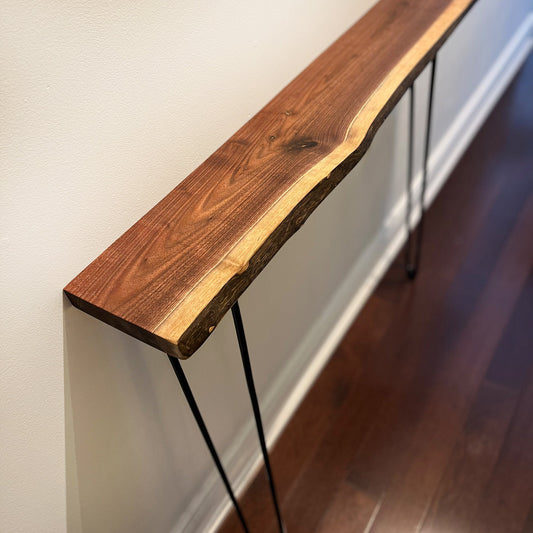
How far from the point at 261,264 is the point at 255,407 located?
32cm

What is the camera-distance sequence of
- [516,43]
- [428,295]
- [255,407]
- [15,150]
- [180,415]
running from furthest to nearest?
[516,43], [428,295], [180,415], [255,407], [15,150]

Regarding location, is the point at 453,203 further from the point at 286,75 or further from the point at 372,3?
the point at 286,75

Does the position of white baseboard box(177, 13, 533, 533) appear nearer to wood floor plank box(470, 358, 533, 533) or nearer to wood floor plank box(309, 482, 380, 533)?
wood floor plank box(309, 482, 380, 533)

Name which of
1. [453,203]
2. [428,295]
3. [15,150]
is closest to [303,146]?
[15,150]

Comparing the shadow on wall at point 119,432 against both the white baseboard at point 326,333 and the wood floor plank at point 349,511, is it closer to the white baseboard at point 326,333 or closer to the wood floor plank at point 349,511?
the white baseboard at point 326,333

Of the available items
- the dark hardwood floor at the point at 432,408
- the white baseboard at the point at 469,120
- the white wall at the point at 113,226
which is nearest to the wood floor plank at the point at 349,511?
the dark hardwood floor at the point at 432,408

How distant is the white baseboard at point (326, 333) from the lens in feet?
4.37

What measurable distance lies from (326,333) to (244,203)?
35.6 inches

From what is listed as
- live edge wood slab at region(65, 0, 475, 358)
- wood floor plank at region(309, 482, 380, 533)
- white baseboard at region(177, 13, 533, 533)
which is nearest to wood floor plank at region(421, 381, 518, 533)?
wood floor plank at region(309, 482, 380, 533)

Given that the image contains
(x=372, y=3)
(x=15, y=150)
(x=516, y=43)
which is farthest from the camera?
(x=516, y=43)

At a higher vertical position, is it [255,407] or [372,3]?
[372,3]

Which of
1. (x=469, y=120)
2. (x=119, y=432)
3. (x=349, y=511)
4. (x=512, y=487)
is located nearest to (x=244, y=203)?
(x=119, y=432)

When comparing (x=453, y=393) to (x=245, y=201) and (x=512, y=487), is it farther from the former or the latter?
(x=245, y=201)

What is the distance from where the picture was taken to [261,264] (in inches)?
29.3
